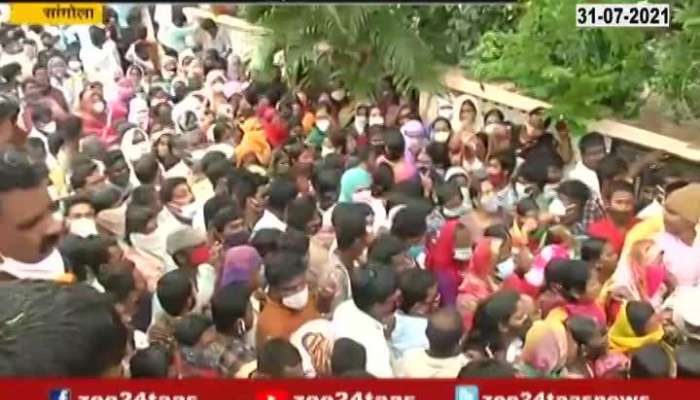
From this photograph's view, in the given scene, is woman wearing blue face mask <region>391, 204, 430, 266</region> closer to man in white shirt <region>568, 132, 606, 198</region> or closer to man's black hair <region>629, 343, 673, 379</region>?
man in white shirt <region>568, 132, 606, 198</region>

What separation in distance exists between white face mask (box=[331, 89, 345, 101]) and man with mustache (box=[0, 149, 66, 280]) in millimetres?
512

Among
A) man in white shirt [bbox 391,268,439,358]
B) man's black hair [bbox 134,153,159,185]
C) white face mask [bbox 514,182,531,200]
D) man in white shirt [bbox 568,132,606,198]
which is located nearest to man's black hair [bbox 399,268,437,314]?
man in white shirt [bbox 391,268,439,358]

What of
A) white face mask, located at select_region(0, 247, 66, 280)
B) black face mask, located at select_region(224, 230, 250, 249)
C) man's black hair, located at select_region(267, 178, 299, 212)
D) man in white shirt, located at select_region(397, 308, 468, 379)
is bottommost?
man in white shirt, located at select_region(397, 308, 468, 379)

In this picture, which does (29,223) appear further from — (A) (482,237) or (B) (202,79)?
(A) (482,237)

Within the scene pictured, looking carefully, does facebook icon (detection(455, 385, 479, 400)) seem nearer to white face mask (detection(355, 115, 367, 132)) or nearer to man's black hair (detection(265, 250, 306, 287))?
man's black hair (detection(265, 250, 306, 287))

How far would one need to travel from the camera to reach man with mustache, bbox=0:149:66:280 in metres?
2.61

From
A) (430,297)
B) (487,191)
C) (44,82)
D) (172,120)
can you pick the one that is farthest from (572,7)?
(44,82)

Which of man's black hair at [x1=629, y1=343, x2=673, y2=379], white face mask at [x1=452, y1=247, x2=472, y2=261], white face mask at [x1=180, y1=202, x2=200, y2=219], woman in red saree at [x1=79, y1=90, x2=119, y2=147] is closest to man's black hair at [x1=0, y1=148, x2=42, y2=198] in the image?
woman in red saree at [x1=79, y1=90, x2=119, y2=147]

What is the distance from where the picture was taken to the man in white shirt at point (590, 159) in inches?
104

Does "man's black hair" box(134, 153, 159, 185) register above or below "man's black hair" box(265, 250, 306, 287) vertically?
above

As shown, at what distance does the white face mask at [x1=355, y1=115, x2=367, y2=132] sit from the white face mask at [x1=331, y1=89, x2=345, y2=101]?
0.04m

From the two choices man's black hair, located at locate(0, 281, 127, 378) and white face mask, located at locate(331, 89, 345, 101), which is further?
white face mask, located at locate(331, 89, 345, 101)

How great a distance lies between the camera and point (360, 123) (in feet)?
8.91

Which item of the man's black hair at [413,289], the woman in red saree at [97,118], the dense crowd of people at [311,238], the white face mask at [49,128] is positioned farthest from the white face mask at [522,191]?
the white face mask at [49,128]
